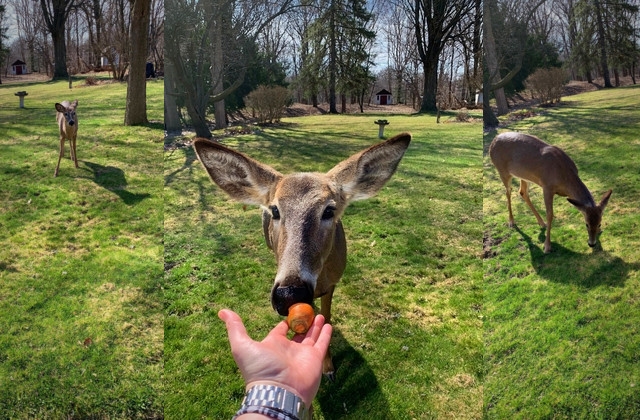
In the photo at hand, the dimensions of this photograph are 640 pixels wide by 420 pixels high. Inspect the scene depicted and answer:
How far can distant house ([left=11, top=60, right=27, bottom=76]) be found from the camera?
3010 millimetres

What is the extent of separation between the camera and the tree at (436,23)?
218 centimetres

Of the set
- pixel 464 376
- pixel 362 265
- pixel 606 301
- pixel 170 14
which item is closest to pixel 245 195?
pixel 362 265

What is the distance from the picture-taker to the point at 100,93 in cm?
314

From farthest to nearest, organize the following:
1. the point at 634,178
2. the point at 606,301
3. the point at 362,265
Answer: the point at 362,265 < the point at 634,178 < the point at 606,301

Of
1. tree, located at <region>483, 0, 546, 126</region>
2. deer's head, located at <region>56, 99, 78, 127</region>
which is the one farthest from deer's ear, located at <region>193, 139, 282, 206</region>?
deer's head, located at <region>56, 99, 78, 127</region>

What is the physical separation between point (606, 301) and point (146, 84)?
2.95 metres

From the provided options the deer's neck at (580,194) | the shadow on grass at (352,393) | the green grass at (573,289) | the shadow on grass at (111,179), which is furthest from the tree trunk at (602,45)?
the shadow on grass at (111,179)

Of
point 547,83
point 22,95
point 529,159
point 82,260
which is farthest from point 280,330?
point 22,95

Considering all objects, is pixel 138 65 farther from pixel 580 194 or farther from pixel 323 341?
pixel 580 194

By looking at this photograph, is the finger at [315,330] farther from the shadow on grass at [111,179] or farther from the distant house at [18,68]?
the distant house at [18,68]

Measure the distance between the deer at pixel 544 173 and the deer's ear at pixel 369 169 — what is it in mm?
692

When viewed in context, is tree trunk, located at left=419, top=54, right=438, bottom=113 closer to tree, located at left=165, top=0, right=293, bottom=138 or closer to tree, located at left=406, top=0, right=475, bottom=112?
tree, located at left=406, top=0, right=475, bottom=112

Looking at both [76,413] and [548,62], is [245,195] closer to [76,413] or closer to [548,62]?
[76,413]

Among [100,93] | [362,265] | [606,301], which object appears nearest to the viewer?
[606,301]
